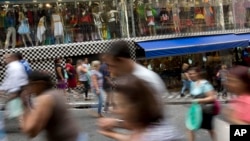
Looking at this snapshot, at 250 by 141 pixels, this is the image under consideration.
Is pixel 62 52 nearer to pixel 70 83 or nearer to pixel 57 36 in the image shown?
pixel 57 36

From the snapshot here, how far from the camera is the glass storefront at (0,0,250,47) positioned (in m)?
20.1

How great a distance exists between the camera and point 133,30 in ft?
71.4

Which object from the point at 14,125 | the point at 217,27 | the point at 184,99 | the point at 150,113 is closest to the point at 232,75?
the point at 150,113

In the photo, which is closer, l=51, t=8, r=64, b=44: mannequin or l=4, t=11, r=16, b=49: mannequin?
l=4, t=11, r=16, b=49: mannequin

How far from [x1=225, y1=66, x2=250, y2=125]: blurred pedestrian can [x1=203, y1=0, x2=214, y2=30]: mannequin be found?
1926 centimetres

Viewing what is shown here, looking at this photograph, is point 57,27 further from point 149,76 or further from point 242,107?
point 149,76

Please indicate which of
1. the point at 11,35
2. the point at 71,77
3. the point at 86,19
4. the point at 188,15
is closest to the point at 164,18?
the point at 188,15

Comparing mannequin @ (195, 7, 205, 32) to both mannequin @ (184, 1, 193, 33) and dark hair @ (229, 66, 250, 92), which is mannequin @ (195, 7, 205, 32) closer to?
mannequin @ (184, 1, 193, 33)

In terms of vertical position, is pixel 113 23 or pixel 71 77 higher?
pixel 113 23

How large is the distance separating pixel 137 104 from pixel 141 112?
6cm

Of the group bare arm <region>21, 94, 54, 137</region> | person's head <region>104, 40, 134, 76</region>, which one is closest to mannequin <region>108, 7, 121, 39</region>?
person's head <region>104, 40, 134, 76</region>

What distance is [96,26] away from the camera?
21531mm

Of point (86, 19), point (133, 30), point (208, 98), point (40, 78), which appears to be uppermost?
point (86, 19)

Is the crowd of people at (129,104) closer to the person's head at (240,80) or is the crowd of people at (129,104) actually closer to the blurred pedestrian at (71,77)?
the person's head at (240,80)
